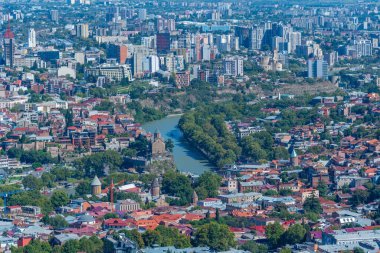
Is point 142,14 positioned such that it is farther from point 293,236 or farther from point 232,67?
point 293,236

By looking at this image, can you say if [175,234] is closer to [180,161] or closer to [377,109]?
[180,161]

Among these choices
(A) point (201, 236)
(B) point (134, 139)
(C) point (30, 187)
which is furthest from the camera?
(B) point (134, 139)

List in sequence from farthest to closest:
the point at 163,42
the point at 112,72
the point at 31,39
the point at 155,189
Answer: the point at 31,39 → the point at 163,42 → the point at 112,72 → the point at 155,189

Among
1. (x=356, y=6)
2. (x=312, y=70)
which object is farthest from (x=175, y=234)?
(x=356, y=6)

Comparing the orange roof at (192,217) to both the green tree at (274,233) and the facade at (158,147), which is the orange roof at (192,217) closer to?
the green tree at (274,233)

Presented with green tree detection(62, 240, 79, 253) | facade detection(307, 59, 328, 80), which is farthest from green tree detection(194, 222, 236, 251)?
facade detection(307, 59, 328, 80)

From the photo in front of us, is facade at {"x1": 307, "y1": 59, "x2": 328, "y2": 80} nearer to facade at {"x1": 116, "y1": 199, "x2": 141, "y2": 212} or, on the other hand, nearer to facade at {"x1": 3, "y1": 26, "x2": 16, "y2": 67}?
facade at {"x1": 3, "y1": 26, "x2": 16, "y2": 67}

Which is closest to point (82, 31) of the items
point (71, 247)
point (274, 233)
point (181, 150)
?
point (181, 150)
